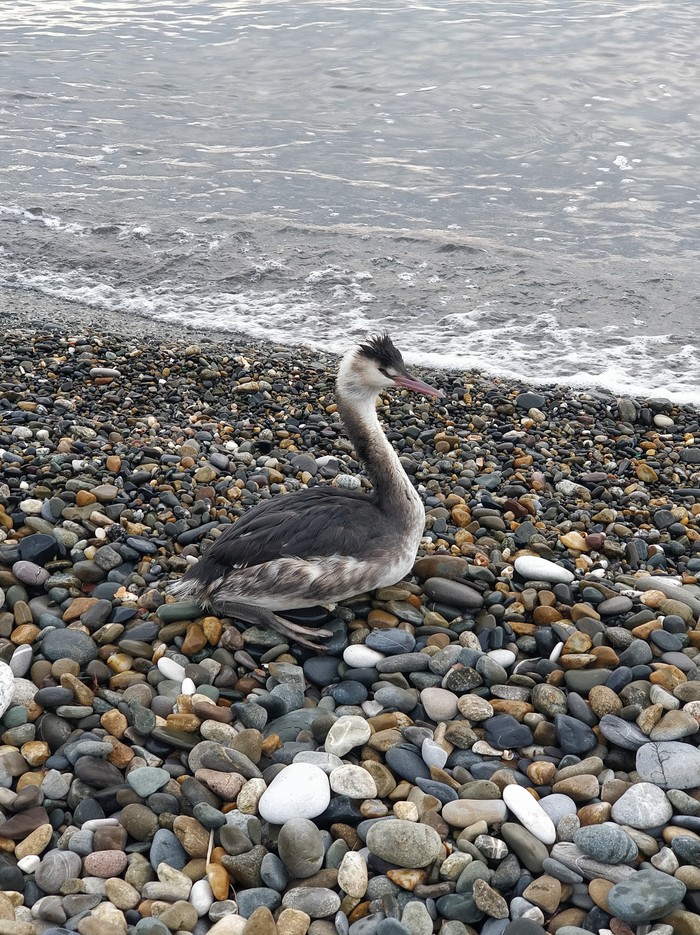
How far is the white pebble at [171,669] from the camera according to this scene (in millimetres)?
4660

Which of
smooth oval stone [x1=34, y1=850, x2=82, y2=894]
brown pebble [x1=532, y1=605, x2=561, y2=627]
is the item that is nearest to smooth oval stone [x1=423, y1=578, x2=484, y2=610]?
brown pebble [x1=532, y1=605, x2=561, y2=627]

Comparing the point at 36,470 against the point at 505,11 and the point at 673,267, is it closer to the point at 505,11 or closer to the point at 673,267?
the point at 673,267

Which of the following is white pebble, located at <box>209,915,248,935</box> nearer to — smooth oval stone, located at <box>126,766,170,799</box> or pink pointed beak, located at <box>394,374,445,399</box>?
smooth oval stone, located at <box>126,766,170,799</box>

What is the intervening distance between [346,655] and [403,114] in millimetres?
15743

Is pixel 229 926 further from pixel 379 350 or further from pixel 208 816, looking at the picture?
pixel 379 350

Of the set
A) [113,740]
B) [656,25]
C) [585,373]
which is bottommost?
[585,373]

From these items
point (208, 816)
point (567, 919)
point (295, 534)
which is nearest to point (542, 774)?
point (567, 919)

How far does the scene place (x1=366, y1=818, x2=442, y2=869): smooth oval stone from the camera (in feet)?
11.7

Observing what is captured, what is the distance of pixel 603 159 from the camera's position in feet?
51.8

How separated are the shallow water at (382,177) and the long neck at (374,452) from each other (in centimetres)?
439

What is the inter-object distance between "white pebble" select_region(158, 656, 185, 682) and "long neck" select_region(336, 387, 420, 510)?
1.54m

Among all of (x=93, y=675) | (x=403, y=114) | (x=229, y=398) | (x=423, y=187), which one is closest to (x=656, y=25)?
(x=403, y=114)

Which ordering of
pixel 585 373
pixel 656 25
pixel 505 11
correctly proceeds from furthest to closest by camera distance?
pixel 505 11
pixel 656 25
pixel 585 373

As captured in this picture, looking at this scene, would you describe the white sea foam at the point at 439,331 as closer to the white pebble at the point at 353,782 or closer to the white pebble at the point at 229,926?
the white pebble at the point at 353,782
